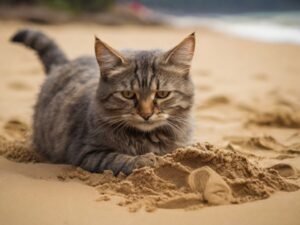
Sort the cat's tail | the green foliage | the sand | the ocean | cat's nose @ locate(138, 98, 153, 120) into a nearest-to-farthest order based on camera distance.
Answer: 1. the sand
2. cat's nose @ locate(138, 98, 153, 120)
3. the cat's tail
4. the ocean
5. the green foliage

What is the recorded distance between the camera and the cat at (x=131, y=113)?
3.12 metres

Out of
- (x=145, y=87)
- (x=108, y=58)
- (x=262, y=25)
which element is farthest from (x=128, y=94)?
(x=262, y=25)

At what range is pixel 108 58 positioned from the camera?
10.5 ft

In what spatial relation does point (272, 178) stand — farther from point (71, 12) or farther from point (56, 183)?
point (71, 12)

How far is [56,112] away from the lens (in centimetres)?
391

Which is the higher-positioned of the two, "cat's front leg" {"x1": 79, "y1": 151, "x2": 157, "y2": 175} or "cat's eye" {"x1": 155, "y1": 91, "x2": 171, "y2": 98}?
"cat's eye" {"x1": 155, "y1": 91, "x2": 171, "y2": 98}

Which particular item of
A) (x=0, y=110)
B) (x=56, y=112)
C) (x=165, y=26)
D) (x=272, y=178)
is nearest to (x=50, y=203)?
(x=272, y=178)

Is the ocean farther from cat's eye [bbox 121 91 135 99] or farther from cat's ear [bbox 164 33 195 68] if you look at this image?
cat's eye [bbox 121 91 135 99]

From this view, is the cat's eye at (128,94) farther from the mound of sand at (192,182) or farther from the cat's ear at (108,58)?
the mound of sand at (192,182)

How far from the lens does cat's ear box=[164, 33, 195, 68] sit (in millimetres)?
3191

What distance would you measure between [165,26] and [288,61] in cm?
690

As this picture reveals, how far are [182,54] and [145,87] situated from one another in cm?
33

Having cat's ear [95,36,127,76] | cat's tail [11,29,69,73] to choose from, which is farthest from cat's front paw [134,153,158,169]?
cat's tail [11,29,69,73]

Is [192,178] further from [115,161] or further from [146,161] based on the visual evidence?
[115,161]
